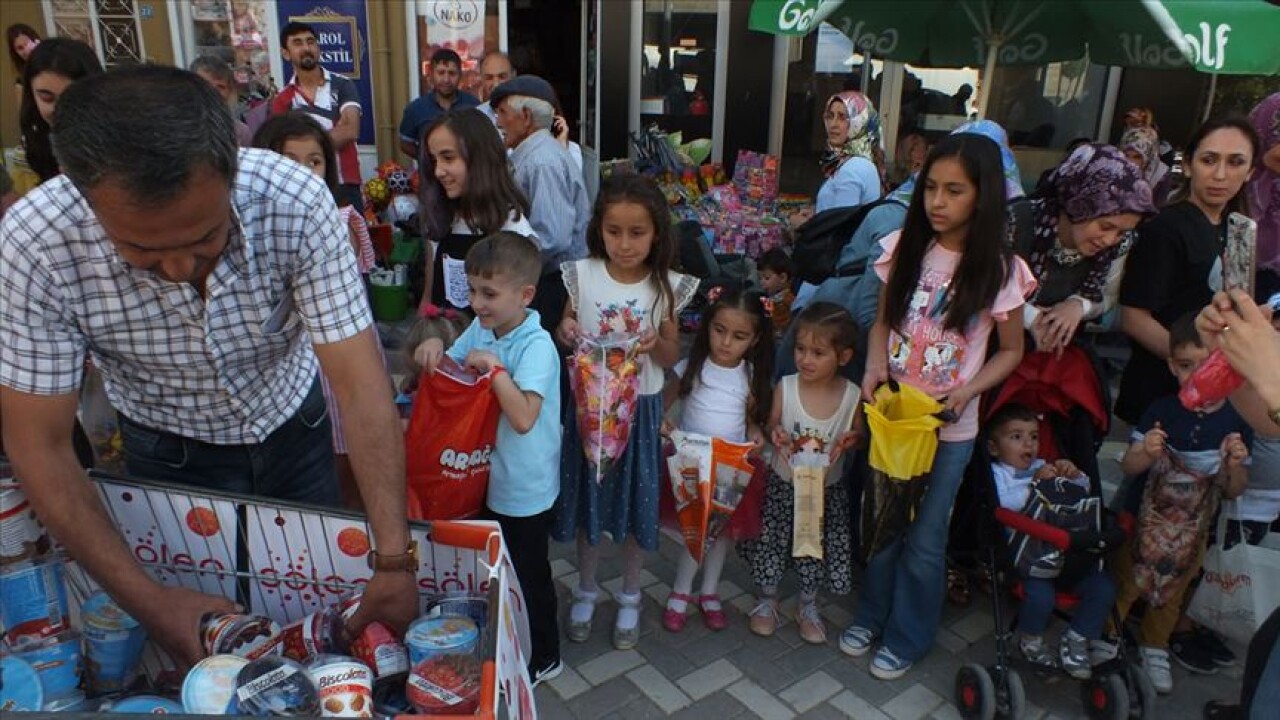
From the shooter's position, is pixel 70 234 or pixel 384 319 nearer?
pixel 70 234

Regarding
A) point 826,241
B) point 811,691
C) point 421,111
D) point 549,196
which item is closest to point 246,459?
point 811,691

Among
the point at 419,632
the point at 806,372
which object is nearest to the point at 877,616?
the point at 806,372

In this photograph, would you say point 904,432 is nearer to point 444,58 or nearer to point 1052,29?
point 1052,29

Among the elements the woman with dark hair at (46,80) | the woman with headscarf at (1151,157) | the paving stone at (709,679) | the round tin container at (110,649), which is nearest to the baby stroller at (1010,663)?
the paving stone at (709,679)

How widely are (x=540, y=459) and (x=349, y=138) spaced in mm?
4153

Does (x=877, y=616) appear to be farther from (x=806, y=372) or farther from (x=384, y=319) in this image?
(x=384, y=319)

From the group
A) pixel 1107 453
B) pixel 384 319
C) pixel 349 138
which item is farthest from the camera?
pixel 384 319

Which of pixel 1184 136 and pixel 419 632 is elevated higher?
pixel 1184 136

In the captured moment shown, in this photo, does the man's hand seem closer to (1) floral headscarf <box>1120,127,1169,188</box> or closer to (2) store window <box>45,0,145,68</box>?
(1) floral headscarf <box>1120,127,1169,188</box>

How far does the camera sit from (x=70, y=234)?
1.55 metres

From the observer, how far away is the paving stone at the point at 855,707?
2885 mm

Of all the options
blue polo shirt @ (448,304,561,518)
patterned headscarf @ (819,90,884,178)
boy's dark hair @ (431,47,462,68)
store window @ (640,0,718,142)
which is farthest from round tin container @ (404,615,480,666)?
store window @ (640,0,718,142)

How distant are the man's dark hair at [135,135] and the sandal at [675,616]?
8.25ft

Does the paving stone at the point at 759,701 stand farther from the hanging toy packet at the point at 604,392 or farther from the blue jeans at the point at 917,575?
the hanging toy packet at the point at 604,392
